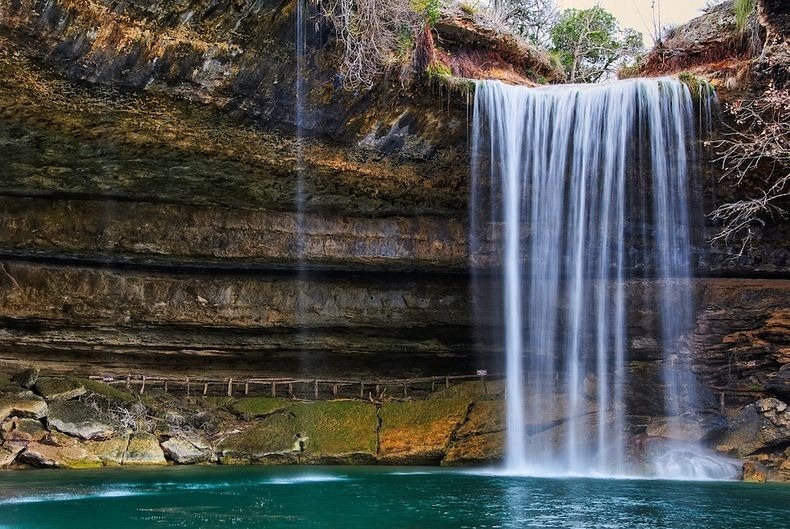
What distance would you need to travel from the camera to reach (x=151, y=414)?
19.2 m

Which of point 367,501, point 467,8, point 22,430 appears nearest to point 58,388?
point 22,430

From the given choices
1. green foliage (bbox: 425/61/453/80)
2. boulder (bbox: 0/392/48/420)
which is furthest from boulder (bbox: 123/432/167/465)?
green foliage (bbox: 425/61/453/80)

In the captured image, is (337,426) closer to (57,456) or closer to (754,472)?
(57,456)

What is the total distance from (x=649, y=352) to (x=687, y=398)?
147 centimetres

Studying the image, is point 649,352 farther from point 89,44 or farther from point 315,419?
point 89,44

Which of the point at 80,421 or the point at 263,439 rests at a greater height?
the point at 80,421

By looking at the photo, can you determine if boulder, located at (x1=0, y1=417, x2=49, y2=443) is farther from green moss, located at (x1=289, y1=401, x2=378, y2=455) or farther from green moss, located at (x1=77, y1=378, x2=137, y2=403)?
green moss, located at (x1=289, y1=401, x2=378, y2=455)

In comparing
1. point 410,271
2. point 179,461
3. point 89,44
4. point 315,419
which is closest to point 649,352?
point 410,271

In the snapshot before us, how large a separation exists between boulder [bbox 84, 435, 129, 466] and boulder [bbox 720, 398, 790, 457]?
13.9 metres

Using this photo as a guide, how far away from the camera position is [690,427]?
1780 centimetres

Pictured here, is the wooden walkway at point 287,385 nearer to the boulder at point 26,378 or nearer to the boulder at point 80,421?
the boulder at point 26,378

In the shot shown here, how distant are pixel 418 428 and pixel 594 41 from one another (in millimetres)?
21266

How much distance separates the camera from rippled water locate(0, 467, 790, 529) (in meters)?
10.0

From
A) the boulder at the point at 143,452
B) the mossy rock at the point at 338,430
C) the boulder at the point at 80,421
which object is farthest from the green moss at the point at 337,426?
the boulder at the point at 80,421
